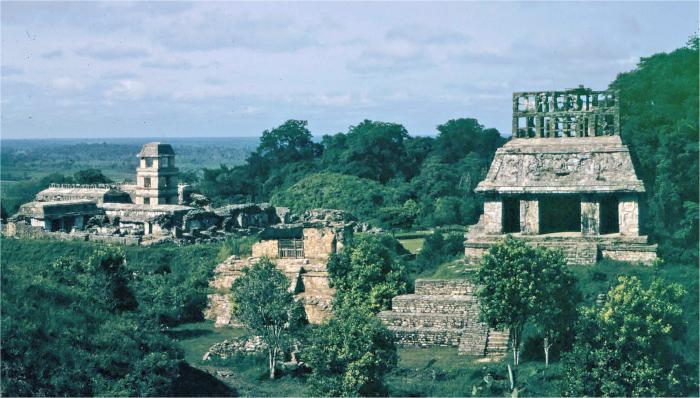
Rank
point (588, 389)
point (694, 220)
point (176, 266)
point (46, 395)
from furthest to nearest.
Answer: point (176, 266), point (694, 220), point (588, 389), point (46, 395)

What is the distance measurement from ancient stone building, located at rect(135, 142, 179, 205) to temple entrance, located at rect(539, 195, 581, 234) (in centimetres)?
3241

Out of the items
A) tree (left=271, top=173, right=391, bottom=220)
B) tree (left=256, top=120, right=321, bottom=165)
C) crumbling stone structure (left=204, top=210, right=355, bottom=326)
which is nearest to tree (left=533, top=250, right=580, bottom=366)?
crumbling stone structure (left=204, top=210, right=355, bottom=326)

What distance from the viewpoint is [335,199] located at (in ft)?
201

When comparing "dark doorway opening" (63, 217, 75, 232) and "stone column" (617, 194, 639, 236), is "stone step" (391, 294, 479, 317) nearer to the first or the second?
"stone column" (617, 194, 639, 236)

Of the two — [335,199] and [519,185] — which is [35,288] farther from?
[335,199]

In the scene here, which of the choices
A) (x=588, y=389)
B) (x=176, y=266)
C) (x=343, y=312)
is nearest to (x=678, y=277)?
(x=588, y=389)

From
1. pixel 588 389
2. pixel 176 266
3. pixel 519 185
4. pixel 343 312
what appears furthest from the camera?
pixel 176 266

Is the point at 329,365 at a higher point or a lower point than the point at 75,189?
lower

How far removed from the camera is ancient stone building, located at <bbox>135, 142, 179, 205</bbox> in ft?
186

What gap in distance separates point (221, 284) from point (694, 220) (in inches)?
694

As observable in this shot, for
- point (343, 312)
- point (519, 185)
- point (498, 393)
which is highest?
point (519, 185)

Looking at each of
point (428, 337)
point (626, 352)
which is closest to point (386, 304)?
point (428, 337)

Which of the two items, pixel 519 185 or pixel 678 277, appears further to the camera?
pixel 519 185

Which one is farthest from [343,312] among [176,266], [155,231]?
[155,231]
